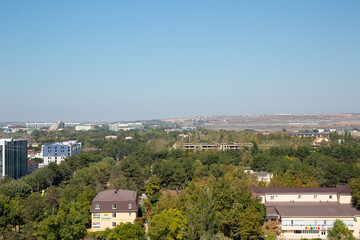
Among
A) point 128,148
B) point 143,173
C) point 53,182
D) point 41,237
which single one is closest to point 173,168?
point 143,173

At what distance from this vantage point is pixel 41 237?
1202cm

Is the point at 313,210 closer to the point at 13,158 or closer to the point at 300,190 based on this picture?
the point at 300,190

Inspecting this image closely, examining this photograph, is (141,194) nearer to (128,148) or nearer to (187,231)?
(187,231)

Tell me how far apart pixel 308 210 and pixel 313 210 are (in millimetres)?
210

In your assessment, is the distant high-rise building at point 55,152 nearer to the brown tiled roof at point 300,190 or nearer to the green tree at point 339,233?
the brown tiled roof at point 300,190

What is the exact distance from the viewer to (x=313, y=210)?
603 inches

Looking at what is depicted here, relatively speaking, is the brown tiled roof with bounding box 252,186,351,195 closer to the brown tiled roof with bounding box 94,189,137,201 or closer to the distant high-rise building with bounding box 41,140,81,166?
the brown tiled roof with bounding box 94,189,137,201

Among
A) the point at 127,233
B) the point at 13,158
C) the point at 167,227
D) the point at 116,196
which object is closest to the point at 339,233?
the point at 167,227

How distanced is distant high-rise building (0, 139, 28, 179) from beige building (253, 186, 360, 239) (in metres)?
21.4

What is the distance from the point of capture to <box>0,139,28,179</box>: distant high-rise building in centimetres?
2892

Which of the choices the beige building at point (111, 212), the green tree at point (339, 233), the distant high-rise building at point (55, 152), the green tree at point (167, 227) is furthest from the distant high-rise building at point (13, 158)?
the green tree at point (339, 233)

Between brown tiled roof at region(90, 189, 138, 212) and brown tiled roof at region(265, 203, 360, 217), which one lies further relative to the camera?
brown tiled roof at region(90, 189, 138, 212)

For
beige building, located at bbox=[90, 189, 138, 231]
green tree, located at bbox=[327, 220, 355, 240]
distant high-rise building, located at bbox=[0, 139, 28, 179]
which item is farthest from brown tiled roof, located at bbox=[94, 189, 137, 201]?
distant high-rise building, located at bbox=[0, 139, 28, 179]

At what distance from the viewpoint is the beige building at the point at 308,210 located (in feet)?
47.9
